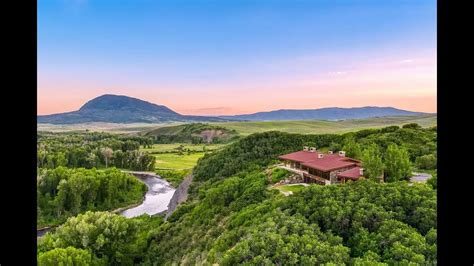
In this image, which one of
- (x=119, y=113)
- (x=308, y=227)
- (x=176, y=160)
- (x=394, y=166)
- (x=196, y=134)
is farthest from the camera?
(x=119, y=113)

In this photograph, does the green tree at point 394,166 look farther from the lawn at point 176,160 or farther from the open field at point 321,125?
the lawn at point 176,160

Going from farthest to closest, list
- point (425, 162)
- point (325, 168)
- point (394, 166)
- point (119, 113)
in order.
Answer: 1. point (119, 113)
2. point (425, 162)
3. point (325, 168)
4. point (394, 166)

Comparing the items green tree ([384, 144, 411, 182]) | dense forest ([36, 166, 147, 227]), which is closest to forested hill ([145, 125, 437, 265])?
green tree ([384, 144, 411, 182])

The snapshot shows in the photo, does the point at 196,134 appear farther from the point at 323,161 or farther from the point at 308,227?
the point at 308,227

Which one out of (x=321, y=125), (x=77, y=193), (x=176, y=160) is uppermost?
(x=321, y=125)

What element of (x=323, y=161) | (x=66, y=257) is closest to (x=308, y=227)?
(x=323, y=161)
